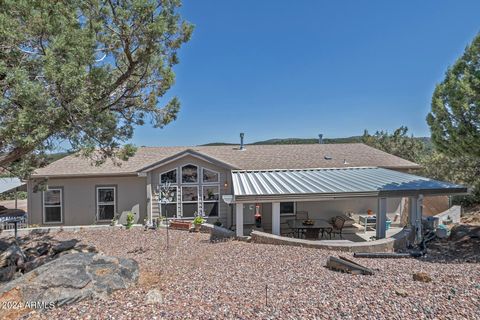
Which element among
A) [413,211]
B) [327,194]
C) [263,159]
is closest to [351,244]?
[327,194]

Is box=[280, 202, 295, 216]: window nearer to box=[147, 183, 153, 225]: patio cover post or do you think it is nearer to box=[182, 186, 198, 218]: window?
box=[182, 186, 198, 218]: window

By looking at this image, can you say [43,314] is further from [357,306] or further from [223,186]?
[223,186]

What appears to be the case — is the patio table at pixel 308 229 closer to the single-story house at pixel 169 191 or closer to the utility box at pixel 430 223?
the single-story house at pixel 169 191

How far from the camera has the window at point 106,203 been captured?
1684 cm

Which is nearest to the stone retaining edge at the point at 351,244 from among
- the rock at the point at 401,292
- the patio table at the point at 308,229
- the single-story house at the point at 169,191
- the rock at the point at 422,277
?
the patio table at the point at 308,229

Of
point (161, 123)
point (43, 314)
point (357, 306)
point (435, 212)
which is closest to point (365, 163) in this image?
point (435, 212)

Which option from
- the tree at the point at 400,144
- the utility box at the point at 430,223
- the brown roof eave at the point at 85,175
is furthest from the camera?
the tree at the point at 400,144

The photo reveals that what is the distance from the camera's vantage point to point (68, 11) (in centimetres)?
824

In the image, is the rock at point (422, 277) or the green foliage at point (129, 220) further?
the green foliage at point (129, 220)

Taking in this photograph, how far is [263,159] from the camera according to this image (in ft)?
65.7

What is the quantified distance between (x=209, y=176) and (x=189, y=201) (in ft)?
6.25

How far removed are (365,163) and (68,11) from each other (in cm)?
1821

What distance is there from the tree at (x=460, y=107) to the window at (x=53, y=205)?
772 inches

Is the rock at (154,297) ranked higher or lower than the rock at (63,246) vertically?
higher
